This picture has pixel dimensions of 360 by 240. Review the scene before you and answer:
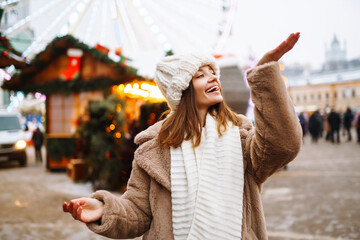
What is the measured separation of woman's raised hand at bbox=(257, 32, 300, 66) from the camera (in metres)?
1.14

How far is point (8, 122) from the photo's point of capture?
11.8m

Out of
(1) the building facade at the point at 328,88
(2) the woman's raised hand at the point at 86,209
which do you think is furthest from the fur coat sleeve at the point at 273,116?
(1) the building facade at the point at 328,88

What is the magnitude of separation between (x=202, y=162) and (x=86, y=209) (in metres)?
0.60

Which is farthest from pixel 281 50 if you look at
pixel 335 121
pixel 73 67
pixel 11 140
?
pixel 335 121

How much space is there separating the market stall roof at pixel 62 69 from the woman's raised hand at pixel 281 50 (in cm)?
768

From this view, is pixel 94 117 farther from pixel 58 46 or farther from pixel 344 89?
pixel 344 89

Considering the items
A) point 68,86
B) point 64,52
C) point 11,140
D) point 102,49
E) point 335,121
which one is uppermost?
point 64,52

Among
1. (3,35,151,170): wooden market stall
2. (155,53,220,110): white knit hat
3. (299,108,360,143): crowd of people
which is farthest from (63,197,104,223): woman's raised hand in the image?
(299,108,360,143): crowd of people

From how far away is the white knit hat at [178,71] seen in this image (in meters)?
1.59

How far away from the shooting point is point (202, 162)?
1.44 metres

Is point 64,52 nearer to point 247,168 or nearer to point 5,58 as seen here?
Answer: point 5,58

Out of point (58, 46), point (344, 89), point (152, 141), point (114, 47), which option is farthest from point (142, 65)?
point (344, 89)

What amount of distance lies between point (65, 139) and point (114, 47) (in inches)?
132

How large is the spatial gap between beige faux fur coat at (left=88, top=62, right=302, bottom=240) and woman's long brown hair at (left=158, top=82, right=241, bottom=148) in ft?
0.21
